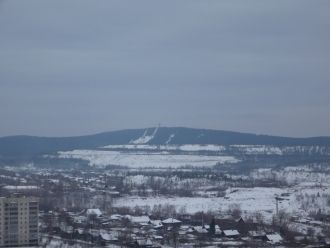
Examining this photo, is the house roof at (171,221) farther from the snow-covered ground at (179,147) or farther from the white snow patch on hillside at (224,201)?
the snow-covered ground at (179,147)

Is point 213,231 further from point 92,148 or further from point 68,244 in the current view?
point 92,148

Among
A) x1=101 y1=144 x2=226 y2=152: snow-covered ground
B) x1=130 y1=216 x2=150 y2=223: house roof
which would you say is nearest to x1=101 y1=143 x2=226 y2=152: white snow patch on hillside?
x1=101 y1=144 x2=226 y2=152: snow-covered ground

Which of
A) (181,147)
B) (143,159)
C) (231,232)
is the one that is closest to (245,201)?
(231,232)

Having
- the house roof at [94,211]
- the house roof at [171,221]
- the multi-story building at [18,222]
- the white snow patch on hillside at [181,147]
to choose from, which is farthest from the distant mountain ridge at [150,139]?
the multi-story building at [18,222]

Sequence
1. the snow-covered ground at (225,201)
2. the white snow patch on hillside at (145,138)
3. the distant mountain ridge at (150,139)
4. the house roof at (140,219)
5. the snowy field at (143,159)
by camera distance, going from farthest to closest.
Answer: the white snow patch on hillside at (145,138), the distant mountain ridge at (150,139), the snowy field at (143,159), the snow-covered ground at (225,201), the house roof at (140,219)

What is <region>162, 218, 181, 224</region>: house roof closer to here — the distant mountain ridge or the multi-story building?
the multi-story building

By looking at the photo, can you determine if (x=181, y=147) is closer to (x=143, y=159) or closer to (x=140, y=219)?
(x=143, y=159)
